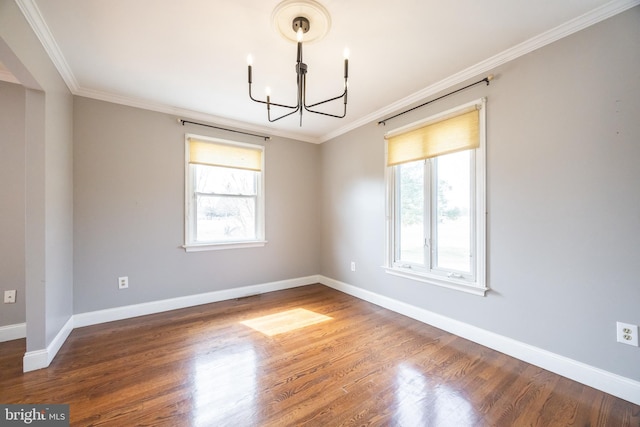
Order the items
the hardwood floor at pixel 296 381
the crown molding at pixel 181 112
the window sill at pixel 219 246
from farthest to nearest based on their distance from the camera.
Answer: the window sill at pixel 219 246
the crown molding at pixel 181 112
the hardwood floor at pixel 296 381

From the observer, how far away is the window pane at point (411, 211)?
114 inches

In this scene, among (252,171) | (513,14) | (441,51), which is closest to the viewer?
(513,14)

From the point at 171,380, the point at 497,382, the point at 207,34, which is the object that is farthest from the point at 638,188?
the point at 171,380

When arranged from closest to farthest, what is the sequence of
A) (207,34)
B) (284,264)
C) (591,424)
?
(591,424) → (207,34) → (284,264)

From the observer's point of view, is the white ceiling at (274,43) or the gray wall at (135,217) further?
the gray wall at (135,217)

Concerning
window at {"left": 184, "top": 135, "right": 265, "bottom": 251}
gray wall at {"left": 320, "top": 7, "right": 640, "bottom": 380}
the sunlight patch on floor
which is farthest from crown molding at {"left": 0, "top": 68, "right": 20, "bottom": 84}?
gray wall at {"left": 320, "top": 7, "right": 640, "bottom": 380}

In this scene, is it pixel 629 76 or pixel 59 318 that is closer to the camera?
pixel 629 76

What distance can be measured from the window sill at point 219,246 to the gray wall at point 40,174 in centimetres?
120

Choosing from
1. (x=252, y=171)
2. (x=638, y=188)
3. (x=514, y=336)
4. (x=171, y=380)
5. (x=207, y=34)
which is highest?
(x=207, y=34)

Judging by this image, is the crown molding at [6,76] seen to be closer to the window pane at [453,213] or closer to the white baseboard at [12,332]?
the white baseboard at [12,332]

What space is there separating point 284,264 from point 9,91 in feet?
11.6

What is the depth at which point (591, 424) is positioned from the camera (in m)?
1.47

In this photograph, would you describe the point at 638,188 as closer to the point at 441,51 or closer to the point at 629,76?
the point at 629,76

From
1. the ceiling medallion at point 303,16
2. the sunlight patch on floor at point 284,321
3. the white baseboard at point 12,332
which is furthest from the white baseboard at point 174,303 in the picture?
the ceiling medallion at point 303,16
